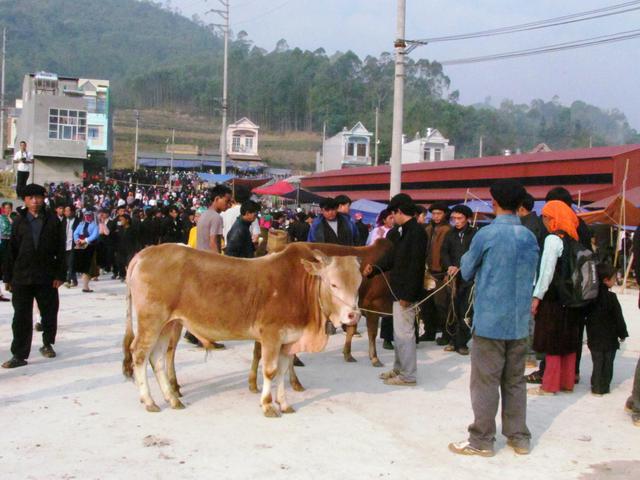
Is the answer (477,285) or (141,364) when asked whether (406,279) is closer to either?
(477,285)

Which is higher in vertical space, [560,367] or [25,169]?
[25,169]

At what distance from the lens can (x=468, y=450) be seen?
5.42 metres

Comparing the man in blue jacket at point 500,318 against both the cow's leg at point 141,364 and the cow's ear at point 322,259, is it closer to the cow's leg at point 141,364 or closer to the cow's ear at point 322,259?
the cow's ear at point 322,259

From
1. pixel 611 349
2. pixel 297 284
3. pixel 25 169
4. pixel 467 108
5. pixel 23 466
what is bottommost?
pixel 23 466

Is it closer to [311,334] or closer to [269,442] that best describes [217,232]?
[311,334]

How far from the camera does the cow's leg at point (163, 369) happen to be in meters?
6.47

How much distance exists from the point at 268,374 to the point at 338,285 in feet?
3.39

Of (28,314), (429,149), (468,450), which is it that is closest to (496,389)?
(468,450)

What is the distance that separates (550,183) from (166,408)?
2810cm

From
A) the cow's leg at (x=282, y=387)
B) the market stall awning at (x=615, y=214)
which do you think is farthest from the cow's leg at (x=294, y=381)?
the market stall awning at (x=615, y=214)

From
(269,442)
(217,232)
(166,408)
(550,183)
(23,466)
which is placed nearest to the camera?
(23,466)

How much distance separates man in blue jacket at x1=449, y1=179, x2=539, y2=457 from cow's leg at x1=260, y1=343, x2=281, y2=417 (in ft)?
5.53

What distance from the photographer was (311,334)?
6613mm

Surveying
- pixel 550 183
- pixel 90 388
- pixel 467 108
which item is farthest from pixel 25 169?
pixel 467 108
